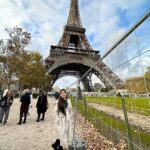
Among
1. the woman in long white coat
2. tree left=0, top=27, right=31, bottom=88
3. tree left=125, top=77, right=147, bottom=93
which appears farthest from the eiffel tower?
tree left=125, top=77, right=147, bottom=93

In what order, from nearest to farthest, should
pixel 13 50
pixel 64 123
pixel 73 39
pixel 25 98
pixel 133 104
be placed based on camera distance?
pixel 133 104 → pixel 64 123 → pixel 25 98 → pixel 13 50 → pixel 73 39

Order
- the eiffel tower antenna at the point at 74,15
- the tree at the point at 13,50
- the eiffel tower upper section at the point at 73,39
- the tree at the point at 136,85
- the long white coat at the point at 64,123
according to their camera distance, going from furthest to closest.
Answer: the eiffel tower antenna at the point at 74,15
the eiffel tower upper section at the point at 73,39
the tree at the point at 13,50
the long white coat at the point at 64,123
the tree at the point at 136,85

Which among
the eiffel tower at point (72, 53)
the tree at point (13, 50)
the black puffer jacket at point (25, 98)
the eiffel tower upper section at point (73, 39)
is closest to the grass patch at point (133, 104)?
the black puffer jacket at point (25, 98)

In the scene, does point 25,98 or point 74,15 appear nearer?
point 25,98

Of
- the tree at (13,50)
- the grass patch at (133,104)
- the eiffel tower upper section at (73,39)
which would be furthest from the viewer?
the eiffel tower upper section at (73,39)

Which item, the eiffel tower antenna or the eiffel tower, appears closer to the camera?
the eiffel tower

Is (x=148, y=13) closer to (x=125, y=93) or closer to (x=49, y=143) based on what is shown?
(x=125, y=93)

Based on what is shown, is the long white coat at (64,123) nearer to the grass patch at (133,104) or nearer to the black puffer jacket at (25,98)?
the grass patch at (133,104)

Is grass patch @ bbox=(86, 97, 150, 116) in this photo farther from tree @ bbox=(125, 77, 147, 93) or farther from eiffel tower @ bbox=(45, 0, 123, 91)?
eiffel tower @ bbox=(45, 0, 123, 91)

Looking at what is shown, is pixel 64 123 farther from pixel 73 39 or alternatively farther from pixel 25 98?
pixel 73 39

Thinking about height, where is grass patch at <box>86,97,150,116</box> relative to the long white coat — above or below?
above

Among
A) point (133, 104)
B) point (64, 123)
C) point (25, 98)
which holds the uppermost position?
point (25, 98)

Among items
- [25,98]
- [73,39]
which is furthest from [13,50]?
[73,39]

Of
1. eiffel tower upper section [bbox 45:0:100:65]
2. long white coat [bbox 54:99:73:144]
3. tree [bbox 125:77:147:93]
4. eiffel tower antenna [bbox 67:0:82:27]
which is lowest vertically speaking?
long white coat [bbox 54:99:73:144]
